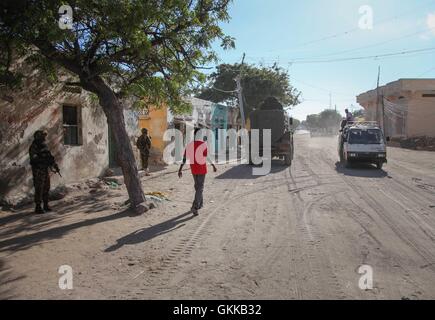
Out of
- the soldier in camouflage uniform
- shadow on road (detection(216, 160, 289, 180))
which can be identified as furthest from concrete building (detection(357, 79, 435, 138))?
the soldier in camouflage uniform

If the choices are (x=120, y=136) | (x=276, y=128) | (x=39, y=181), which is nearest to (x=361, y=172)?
(x=276, y=128)

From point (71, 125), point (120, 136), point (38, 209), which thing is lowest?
point (38, 209)

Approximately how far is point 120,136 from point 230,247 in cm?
422

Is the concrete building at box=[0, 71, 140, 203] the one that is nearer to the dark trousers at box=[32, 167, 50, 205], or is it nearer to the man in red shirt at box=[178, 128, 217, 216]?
the dark trousers at box=[32, 167, 50, 205]

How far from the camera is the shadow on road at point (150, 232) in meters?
6.36

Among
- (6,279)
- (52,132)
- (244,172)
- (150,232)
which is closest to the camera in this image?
(6,279)

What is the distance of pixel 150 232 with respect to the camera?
23.0ft

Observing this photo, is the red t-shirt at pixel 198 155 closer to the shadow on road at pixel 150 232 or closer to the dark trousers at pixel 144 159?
the shadow on road at pixel 150 232

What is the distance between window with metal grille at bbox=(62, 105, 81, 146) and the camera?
39.0 feet

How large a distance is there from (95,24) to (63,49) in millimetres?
1127

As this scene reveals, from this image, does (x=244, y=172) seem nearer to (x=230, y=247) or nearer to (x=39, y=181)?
(x=39, y=181)

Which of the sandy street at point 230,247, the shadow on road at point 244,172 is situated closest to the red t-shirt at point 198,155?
the sandy street at point 230,247
